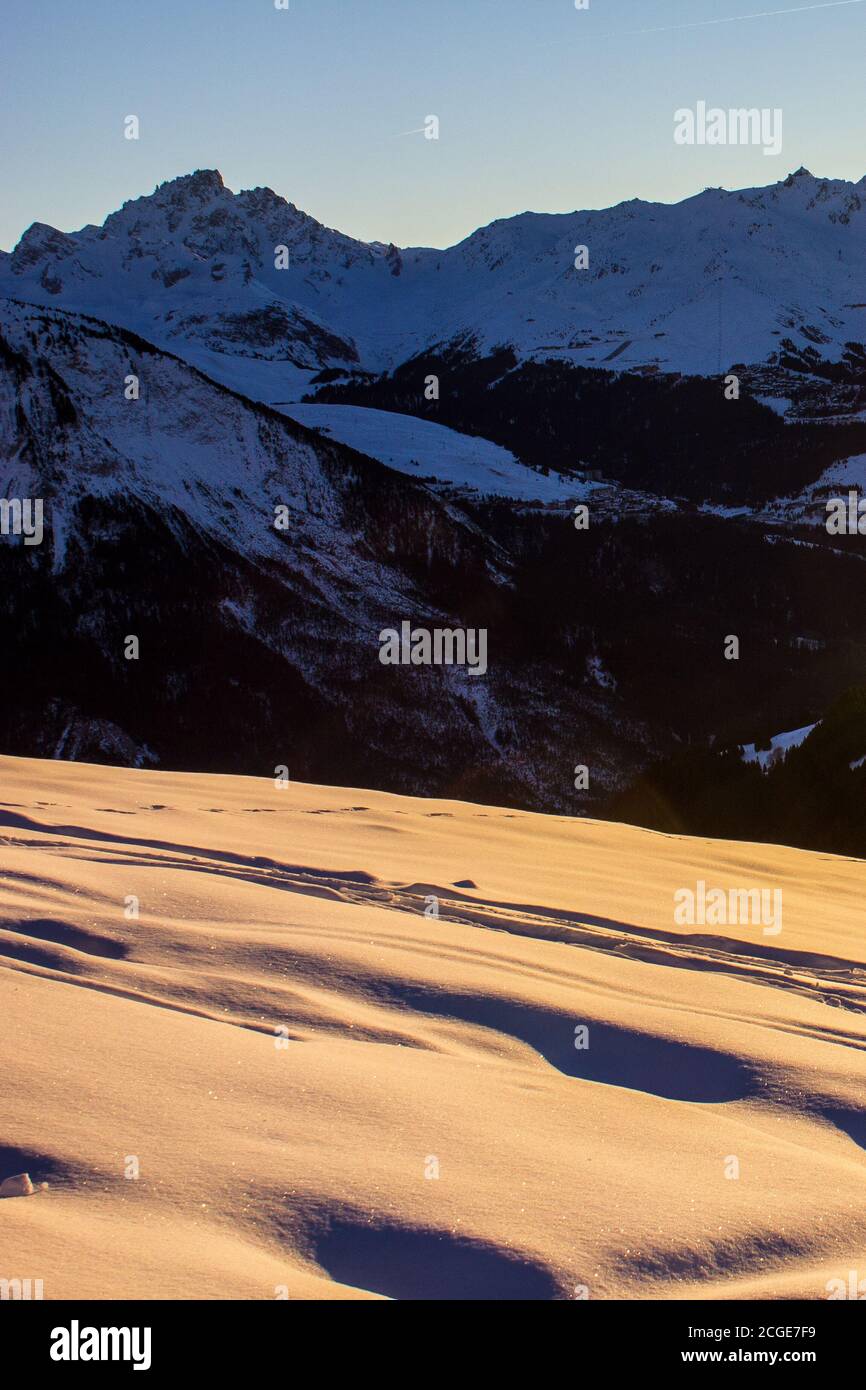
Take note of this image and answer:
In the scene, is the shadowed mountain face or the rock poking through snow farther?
the shadowed mountain face

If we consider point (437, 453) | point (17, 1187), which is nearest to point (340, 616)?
point (437, 453)

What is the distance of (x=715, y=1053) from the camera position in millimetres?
4281

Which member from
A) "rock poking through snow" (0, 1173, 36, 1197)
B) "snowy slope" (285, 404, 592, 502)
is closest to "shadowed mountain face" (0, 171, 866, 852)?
"snowy slope" (285, 404, 592, 502)

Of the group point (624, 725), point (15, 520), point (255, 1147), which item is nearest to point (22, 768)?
point (255, 1147)

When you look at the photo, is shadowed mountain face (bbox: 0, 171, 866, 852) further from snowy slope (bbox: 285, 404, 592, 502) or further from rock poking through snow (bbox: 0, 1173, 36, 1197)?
rock poking through snow (bbox: 0, 1173, 36, 1197)

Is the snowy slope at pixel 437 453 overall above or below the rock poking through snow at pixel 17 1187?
above

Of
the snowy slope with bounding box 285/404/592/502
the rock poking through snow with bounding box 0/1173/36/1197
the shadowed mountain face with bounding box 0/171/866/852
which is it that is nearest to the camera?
the rock poking through snow with bounding box 0/1173/36/1197

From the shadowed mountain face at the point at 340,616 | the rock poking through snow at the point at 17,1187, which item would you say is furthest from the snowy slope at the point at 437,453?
the rock poking through snow at the point at 17,1187

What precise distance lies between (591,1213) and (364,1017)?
4.76 ft

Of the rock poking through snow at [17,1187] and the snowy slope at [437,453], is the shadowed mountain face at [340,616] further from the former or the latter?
the rock poking through snow at [17,1187]

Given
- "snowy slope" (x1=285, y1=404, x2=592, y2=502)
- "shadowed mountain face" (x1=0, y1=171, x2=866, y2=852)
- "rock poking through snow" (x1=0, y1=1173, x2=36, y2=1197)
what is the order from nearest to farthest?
"rock poking through snow" (x1=0, y1=1173, x2=36, y2=1197) → "shadowed mountain face" (x1=0, y1=171, x2=866, y2=852) → "snowy slope" (x1=285, y1=404, x2=592, y2=502)

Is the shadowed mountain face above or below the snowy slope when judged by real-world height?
below

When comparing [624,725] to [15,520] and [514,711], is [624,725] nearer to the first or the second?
[514,711]
